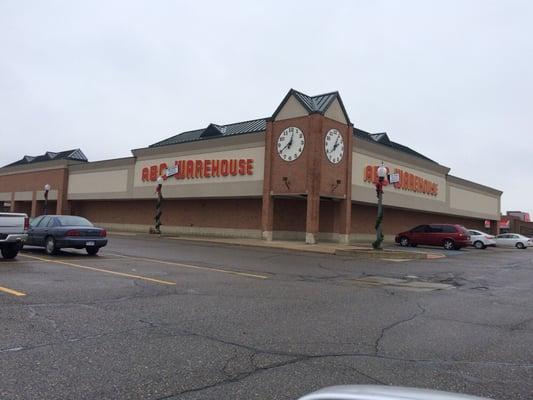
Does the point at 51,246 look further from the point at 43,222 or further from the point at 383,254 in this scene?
the point at 383,254

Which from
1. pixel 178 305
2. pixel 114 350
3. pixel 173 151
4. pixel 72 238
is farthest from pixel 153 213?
pixel 114 350

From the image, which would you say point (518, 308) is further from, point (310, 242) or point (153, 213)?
point (153, 213)

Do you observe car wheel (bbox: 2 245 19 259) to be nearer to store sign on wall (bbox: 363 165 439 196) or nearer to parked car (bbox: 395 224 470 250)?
store sign on wall (bbox: 363 165 439 196)

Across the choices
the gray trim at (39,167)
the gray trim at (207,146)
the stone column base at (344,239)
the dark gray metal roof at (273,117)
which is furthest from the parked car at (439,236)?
the gray trim at (39,167)

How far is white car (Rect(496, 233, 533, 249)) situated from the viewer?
44.8 meters

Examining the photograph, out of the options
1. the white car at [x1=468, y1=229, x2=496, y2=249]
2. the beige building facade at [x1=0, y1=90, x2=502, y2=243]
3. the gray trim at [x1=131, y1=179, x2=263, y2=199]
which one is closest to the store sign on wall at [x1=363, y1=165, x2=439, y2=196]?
the beige building facade at [x1=0, y1=90, x2=502, y2=243]

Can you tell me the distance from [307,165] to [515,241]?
2645 centimetres

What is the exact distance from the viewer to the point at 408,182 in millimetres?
39531

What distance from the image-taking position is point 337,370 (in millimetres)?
5367

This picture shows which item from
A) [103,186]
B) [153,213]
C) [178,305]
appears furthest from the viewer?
[103,186]

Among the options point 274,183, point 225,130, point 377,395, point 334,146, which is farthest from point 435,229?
point 377,395

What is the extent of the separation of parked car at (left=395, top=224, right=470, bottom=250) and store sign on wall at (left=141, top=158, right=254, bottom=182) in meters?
12.4

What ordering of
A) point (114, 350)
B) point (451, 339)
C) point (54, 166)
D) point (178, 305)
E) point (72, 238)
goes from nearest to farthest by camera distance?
point (114, 350) → point (451, 339) → point (178, 305) → point (72, 238) → point (54, 166)

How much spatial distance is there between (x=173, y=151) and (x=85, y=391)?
3527cm
